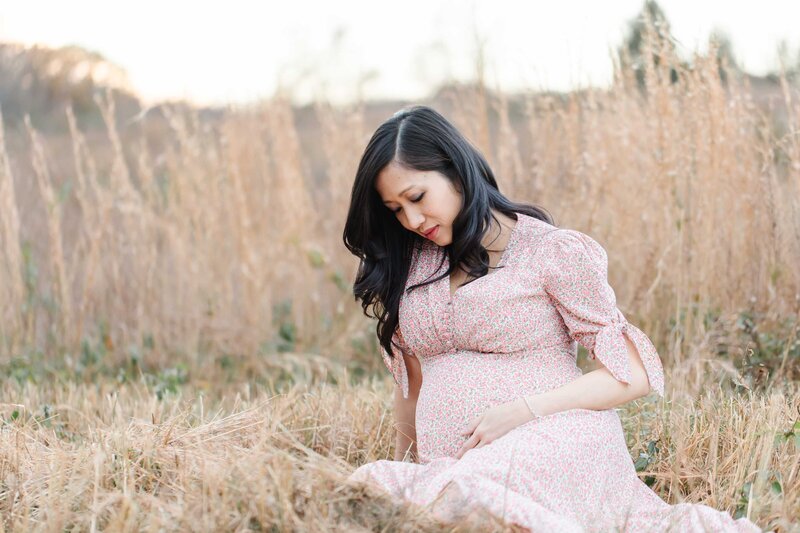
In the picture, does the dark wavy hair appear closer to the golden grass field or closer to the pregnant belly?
the pregnant belly

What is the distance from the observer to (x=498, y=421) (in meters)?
2.08

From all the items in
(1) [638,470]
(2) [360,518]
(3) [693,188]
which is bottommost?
(1) [638,470]

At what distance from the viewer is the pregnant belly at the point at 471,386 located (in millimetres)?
2184

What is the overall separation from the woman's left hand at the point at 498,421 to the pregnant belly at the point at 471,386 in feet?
0.24

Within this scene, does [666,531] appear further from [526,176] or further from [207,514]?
[526,176]

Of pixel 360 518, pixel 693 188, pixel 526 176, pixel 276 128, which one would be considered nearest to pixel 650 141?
pixel 693 188

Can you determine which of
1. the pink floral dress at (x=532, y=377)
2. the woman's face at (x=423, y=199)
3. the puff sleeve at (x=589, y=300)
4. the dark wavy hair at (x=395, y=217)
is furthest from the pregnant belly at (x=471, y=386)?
the woman's face at (x=423, y=199)

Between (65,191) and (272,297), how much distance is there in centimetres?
119

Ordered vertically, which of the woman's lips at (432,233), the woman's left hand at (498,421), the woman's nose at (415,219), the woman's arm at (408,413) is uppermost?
the woman's nose at (415,219)

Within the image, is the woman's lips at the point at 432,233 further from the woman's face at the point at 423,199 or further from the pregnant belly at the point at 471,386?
the pregnant belly at the point at 471,386

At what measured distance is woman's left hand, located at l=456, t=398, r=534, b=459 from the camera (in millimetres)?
2070

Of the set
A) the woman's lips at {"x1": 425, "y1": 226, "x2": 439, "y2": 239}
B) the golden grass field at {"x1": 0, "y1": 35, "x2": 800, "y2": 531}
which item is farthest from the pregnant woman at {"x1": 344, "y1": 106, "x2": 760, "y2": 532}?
the golden grass field at {"x1": 0, "y1": 35, "x2": 800, "y2": 531}

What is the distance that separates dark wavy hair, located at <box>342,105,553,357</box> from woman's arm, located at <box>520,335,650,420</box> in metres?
0.37

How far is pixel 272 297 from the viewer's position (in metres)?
4.95
